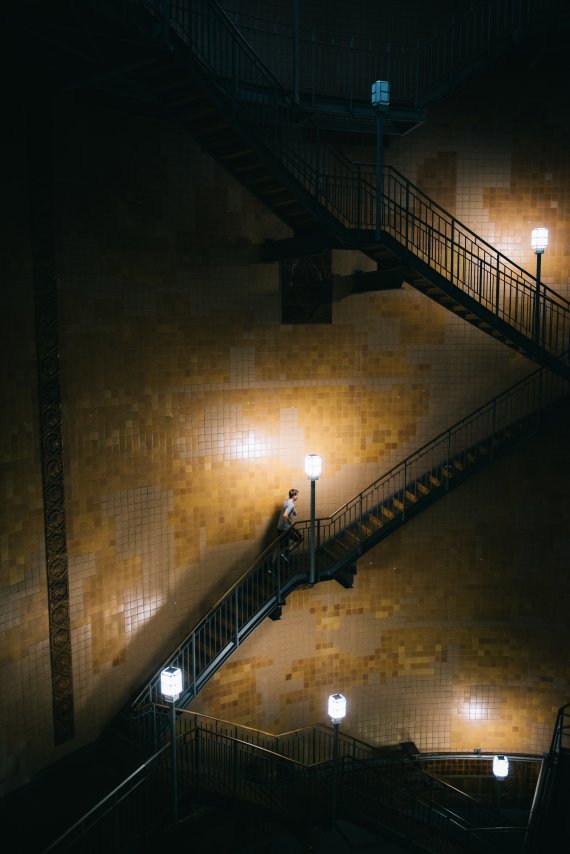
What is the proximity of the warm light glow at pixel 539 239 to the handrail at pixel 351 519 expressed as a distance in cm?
227

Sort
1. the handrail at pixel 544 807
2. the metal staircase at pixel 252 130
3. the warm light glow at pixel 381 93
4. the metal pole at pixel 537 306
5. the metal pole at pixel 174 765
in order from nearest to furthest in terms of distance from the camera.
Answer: the metal staircase at pixel 252 130, the handrail at pixel 544 807, the metal pole at pixel 174 765, the warm light glow at pixel 381 93, the metal pole at pixel 537 306

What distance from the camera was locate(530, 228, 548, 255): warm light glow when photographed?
13.0 meters

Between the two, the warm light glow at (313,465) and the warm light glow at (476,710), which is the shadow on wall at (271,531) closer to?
the warm light glow at (313,465)

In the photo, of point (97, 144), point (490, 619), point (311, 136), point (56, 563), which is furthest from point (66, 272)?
point (490, 619)

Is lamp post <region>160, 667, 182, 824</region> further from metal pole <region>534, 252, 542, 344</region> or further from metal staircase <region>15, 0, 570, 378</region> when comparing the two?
metal pole <region>534, 252, 542, 344</region>

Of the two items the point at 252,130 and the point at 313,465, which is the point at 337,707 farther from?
the point at 252,130

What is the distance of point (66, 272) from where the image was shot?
1074 centimetres

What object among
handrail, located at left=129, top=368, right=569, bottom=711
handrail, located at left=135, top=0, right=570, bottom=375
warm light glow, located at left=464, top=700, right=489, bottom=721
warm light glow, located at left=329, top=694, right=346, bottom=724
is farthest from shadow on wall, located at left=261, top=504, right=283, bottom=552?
warm light glow, located at left=464, top=700, right=489, bottom=721

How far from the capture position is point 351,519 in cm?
1398

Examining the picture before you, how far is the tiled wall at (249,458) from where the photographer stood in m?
10.8

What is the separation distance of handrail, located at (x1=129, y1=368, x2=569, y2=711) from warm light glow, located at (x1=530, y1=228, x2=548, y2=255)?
227 cm

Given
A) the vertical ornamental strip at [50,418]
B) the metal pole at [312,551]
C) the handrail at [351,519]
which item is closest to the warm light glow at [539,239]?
the handrail at [351,519]

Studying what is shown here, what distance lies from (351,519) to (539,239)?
6.36m

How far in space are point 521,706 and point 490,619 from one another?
2.05m
